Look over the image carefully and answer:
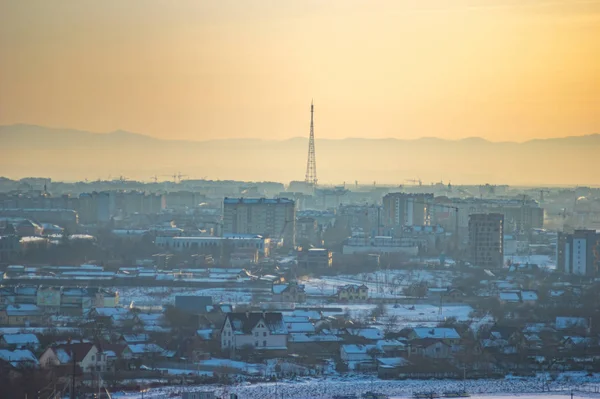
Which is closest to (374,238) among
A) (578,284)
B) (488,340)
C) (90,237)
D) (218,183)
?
(90,237)

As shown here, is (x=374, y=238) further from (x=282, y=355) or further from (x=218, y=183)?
(x=218, y=183)

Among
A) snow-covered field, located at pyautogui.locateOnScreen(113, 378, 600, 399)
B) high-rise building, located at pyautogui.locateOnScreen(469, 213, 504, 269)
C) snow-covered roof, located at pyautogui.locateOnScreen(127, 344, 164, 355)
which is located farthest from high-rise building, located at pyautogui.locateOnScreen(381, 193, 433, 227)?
snow-covered field, located at pyautogui.locateOnScreen(113, 378, 600, 399)

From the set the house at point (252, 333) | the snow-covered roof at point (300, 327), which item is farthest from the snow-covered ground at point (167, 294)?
the house at point (252, 333)

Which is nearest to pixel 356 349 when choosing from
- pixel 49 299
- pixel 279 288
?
pixel 49 299

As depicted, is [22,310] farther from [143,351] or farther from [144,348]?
[143,351]

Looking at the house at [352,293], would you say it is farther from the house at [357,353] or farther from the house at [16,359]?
the house at [16,359]

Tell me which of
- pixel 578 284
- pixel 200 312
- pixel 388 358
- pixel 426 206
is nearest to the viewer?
pixel 388 358
